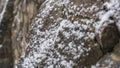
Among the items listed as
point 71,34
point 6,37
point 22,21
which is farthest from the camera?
point 6,37

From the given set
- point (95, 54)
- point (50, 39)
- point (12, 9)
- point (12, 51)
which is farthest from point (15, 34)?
point (95, 54)

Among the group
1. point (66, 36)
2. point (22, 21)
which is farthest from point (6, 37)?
point (66, 36)

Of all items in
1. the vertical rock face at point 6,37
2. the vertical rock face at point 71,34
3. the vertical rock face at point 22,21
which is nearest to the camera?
the vertical rock face at point 71,34

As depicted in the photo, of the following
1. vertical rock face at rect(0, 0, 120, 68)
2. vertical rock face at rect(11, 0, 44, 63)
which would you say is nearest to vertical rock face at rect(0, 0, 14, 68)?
vertical rock face at rect(11, 0, 44, 63)

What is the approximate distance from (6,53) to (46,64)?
2783 millimetres

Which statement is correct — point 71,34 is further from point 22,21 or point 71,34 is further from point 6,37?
point 6,37

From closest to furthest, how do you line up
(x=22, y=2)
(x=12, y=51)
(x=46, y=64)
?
(x=46, y=64) → (x=22, y=2) → (x=12, y=51)

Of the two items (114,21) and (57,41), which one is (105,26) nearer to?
(114,21)

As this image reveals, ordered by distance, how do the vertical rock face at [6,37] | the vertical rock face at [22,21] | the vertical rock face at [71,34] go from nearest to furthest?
the vertical rock face at [71,34] → the vertical rock face at [22,21] → the vertical rock face at [6,37]

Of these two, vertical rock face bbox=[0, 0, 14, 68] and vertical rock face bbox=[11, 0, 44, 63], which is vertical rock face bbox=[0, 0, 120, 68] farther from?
vertical rock face bbox=[0, 0, 14, 68]

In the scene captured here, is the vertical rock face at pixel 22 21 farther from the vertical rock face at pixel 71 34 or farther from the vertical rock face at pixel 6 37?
the vertical rock face at pixel 71 34

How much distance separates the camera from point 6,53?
515 centimetres

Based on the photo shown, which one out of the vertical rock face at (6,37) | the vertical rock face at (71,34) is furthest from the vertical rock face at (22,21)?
the vertical rock face at (71,34)

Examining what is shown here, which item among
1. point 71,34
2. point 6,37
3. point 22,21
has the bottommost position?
point 71,34
